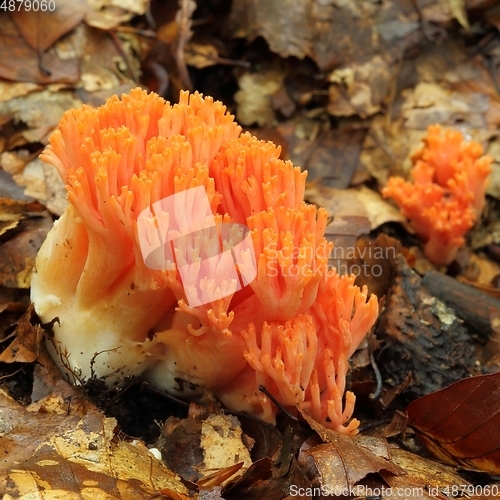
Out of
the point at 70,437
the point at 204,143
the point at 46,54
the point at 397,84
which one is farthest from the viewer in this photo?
the point at 397,84

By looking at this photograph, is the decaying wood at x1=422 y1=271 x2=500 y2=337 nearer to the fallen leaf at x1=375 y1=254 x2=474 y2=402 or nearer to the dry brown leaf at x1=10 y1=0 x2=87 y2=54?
the fallen leaf at x1=375 y1=254 x2=474 y2=402

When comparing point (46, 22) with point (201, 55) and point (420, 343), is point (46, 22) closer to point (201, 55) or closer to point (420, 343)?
point (201, 55)

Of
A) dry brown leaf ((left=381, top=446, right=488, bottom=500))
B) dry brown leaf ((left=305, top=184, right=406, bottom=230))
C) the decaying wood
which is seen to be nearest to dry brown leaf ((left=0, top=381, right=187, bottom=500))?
dry brown leaf ((left=381, top=446, right=488, bottom=500))

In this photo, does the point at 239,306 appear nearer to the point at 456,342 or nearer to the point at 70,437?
the point at 70,437

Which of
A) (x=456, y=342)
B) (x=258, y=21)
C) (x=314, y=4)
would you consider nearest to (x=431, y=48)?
(x=314, y=4)

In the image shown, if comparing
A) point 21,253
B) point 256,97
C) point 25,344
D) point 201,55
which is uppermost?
point 201,55

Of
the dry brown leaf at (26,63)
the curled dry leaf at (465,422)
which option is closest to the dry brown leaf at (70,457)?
the curled dry leaf at (465,422)

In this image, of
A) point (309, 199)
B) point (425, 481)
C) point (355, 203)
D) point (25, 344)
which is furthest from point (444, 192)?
point (25, 344)
